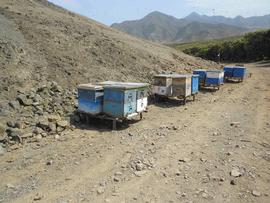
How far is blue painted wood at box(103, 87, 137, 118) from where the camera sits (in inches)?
461

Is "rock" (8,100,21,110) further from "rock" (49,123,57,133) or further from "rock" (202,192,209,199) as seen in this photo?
"rock" (202,192,209,199)

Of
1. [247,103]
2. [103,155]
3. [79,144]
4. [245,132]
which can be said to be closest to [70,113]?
[79,144]

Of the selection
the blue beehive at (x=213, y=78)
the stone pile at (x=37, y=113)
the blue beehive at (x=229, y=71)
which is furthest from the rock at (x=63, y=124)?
the blue beehive at (x=229, y=71)

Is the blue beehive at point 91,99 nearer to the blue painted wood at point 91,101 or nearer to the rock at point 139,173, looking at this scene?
the blue painted wood at point 91,101

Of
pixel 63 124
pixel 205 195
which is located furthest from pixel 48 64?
→ pixel 205 195

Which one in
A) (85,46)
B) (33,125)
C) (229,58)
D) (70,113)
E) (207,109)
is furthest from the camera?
(229,58)

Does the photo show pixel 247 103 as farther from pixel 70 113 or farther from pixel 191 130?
pixel 70 113

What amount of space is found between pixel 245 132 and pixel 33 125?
7686 mm

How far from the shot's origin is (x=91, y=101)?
12.1 meters

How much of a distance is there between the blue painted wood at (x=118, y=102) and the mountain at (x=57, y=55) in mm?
3498

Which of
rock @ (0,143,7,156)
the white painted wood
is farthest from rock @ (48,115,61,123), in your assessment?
the white painted wood

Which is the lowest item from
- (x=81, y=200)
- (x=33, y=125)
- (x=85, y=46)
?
(x=81, y=200)

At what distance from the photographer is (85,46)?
773 inches

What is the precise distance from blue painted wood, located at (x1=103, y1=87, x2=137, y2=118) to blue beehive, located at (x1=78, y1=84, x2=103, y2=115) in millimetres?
229
